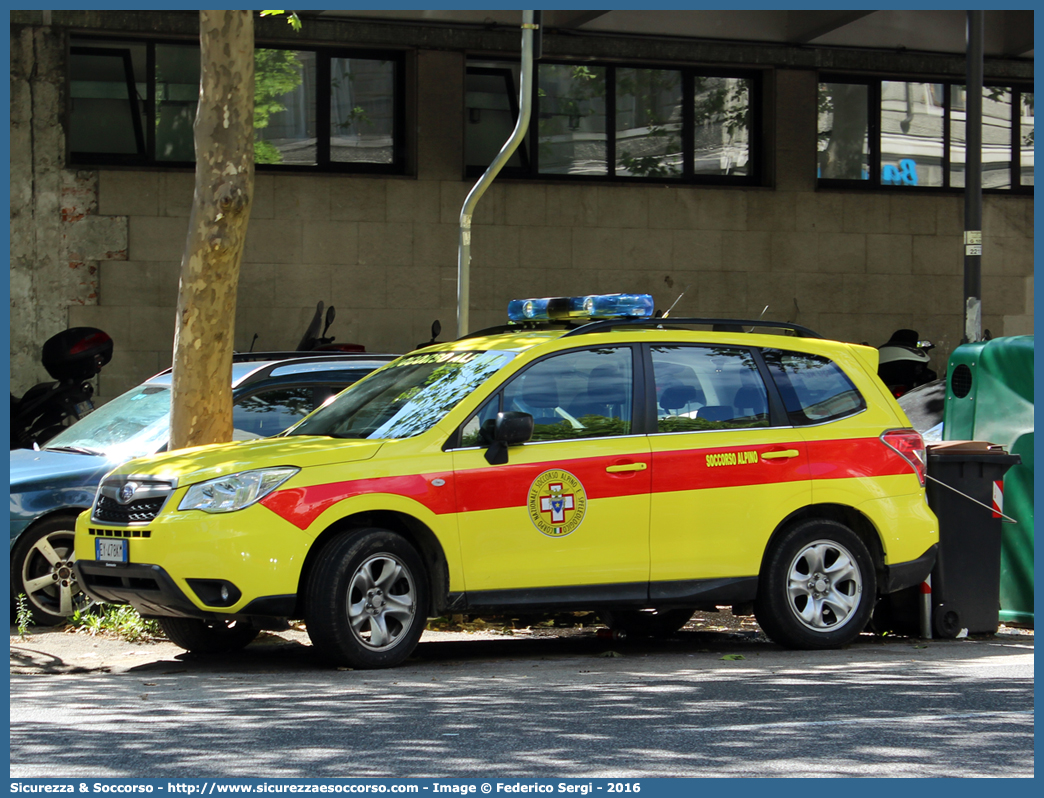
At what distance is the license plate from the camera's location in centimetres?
737

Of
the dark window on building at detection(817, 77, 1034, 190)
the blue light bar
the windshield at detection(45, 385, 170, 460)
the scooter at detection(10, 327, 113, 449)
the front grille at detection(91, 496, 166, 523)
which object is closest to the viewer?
the front grille at detection(91, 496, 166, 523)

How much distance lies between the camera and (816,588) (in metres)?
8.44

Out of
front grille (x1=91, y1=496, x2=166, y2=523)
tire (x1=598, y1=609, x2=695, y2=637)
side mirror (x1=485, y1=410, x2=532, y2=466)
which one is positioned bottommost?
tire (x1=598, y1=609, x2=695, y2=637)

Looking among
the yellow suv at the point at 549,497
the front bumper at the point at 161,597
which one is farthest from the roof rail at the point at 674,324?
the front bumper at the point at 161,597

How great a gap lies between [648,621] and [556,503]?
202cm

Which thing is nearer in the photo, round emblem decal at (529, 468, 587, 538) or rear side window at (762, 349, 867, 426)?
round emblem decal at (529, 468, 587, 538)

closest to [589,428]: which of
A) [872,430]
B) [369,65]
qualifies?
[872,430]

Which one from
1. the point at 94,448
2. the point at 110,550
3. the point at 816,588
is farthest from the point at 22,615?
the point at 816,588

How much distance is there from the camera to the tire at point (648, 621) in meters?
9.38

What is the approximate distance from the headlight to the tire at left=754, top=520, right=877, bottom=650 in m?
2.97

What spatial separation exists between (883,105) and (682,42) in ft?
10.1

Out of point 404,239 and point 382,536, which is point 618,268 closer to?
point 404,239

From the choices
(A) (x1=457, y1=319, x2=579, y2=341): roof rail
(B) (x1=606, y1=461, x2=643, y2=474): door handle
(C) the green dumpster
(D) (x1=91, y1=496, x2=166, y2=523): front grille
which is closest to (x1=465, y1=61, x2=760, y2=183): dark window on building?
(C) the green dumpster

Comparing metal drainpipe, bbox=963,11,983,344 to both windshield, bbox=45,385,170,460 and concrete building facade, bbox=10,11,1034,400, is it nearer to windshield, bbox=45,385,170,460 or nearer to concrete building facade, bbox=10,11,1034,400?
concrete building facade, bbox=10,11,1034,400
